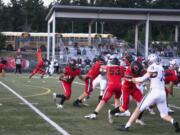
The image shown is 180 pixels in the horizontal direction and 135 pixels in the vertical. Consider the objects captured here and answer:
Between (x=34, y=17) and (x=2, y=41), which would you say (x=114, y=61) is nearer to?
(x=2, y=41)

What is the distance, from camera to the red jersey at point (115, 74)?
1329cm

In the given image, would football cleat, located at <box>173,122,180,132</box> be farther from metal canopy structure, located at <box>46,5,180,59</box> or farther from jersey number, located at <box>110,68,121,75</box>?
metal canopy structure, located at <box>46,5,180,59</box>

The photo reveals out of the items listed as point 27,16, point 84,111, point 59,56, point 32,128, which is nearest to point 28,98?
point 84,111

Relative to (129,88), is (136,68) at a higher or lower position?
higher

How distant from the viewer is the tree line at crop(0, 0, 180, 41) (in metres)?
96.8

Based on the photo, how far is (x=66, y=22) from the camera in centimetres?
9394

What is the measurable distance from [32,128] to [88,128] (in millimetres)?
1320

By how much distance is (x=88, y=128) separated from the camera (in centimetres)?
1170

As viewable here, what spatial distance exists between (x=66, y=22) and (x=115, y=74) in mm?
81256

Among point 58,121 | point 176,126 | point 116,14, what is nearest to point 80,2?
point 116,14

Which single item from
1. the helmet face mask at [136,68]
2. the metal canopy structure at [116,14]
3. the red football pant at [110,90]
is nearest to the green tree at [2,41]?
the metal canopy structure at [116,14]

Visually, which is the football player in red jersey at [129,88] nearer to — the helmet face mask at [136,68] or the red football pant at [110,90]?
the helmet face mask at [136,68]

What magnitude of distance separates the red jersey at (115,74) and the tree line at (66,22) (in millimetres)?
73775

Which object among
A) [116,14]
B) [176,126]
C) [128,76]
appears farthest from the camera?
[116,14]
